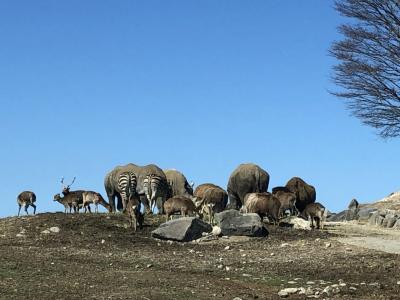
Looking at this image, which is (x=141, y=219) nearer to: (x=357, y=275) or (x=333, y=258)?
(x=333, y=258)

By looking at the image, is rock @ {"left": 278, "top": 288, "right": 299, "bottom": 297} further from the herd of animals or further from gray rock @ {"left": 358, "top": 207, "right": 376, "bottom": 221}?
gray rock @ {"left": 358, "top": 207, "right": 376, "bottom": 221}

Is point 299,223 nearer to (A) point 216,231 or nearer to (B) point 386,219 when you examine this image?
(A) point 216,231

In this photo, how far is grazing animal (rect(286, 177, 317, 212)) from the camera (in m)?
33.9

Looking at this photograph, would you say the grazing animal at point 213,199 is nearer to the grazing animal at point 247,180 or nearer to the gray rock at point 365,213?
the grazing animal at point 247,180

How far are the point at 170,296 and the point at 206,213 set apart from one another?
1604 cm

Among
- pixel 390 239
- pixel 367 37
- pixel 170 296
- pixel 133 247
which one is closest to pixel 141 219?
pixel 133 247

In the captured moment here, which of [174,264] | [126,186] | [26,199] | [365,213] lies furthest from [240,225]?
[365,213]

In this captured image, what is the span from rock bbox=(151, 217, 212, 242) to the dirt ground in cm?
35

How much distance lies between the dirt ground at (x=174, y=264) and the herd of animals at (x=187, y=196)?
1129 millimetres

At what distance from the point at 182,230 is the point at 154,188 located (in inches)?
413

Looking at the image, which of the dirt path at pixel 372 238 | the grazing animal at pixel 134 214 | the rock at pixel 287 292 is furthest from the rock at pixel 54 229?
the rock at pixel 287 292

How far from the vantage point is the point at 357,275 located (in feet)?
55.8

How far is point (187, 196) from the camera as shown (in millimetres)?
36500

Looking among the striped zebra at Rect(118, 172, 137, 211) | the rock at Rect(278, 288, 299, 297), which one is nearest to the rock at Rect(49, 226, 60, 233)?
the striped zebra at Rect(118, 172, 137, 211)
